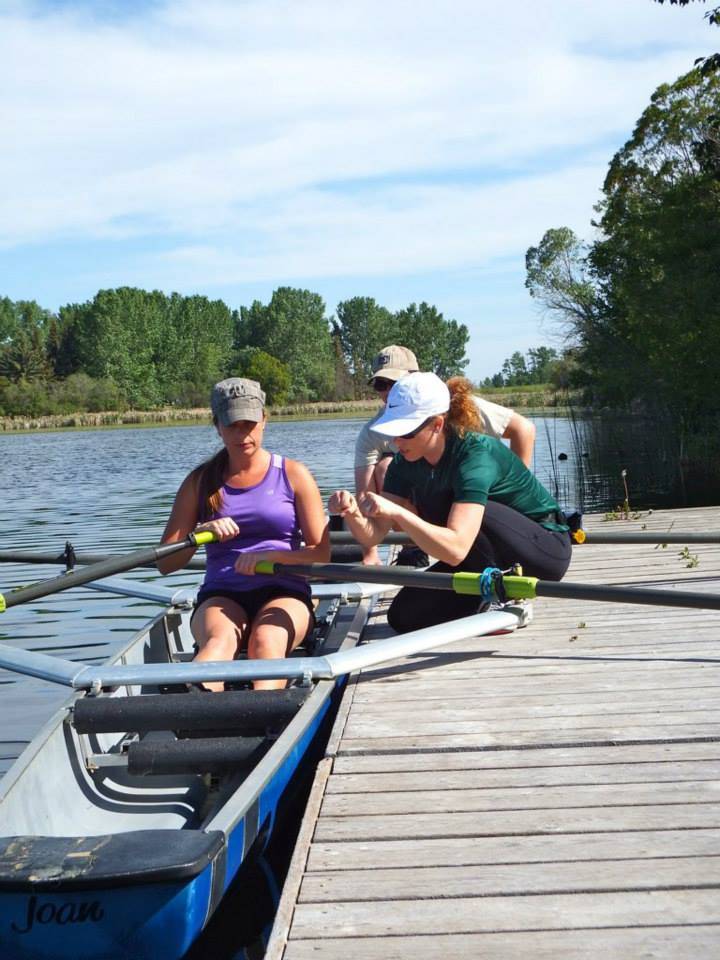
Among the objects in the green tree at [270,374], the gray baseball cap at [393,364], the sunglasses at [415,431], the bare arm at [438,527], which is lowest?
the bare arm at [438,527]

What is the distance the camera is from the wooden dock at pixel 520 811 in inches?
102

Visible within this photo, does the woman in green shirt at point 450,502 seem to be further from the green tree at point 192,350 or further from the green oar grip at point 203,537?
the green tree at point 192,350

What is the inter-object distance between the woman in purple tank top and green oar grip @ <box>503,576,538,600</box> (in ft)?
2.83

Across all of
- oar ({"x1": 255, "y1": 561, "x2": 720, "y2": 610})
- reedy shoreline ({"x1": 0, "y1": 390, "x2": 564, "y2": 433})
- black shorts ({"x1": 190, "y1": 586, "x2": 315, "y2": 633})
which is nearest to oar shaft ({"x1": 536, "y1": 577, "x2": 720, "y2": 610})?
oar ({"x1": 255, "y1": 561, "x2": 720, "y2": 610})

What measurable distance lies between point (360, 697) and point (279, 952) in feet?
6.53

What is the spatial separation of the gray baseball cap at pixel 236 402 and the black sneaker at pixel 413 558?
2.17 m

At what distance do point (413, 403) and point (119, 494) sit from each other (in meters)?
19.9

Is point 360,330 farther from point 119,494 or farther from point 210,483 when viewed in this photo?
point 210,483

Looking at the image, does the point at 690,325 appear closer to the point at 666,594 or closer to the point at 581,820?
the point at 666,594

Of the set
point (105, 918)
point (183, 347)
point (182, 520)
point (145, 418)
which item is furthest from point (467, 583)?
point (183, 347)

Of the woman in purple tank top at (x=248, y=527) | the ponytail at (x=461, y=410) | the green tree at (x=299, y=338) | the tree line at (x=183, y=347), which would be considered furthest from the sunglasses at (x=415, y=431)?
the green tree at (x=299, y=338)

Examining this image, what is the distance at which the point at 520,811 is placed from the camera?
328 centimetres

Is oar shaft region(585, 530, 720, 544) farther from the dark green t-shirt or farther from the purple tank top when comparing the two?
the purple tank top

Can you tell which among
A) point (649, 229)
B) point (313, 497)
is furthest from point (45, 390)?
point (313, 497)
